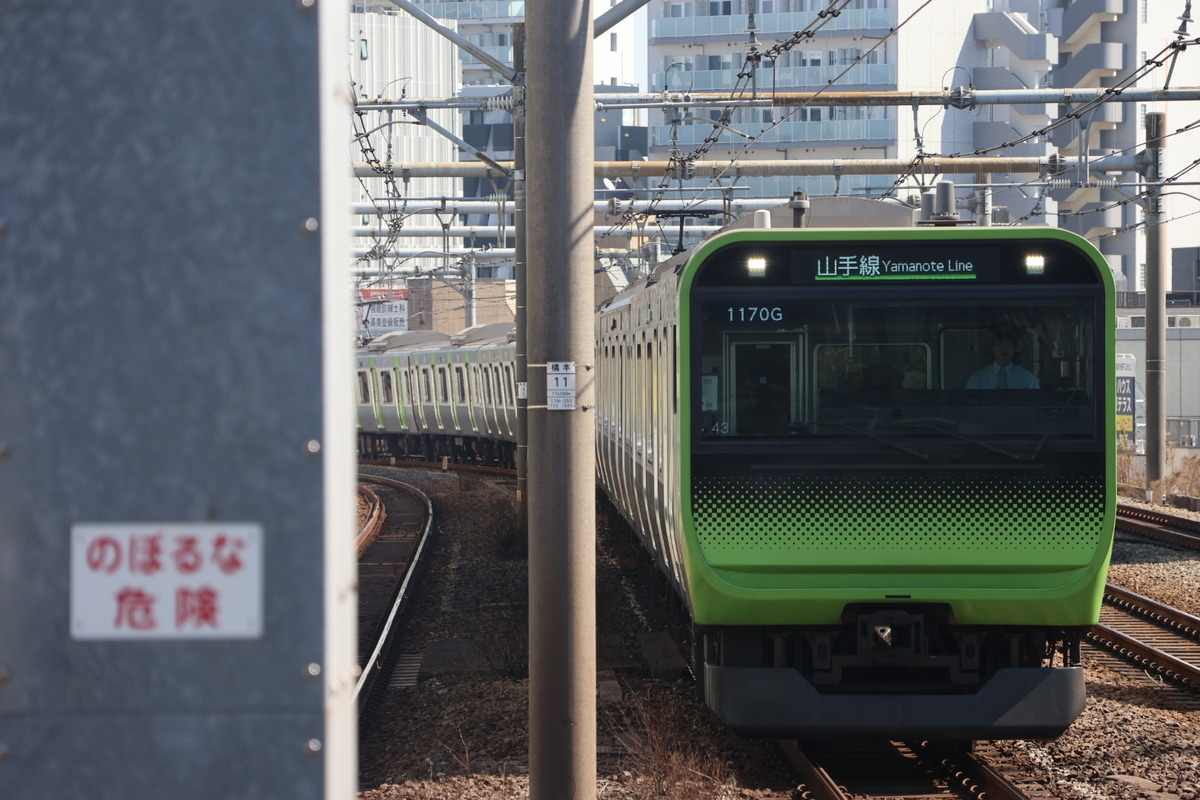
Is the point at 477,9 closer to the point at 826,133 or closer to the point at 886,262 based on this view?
the point at 826,133

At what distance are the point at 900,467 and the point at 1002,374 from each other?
26.2 inches

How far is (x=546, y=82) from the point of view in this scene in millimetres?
5562

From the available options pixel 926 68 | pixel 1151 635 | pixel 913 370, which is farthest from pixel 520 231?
pixel 926 68

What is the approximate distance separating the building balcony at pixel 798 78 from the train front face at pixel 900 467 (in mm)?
47401

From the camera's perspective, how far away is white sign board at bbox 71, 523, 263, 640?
81.0 inches

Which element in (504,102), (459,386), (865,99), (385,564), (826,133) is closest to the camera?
(504,102)

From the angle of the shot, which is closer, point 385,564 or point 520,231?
point 520,231

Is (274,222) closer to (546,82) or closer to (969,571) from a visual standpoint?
(546,82)

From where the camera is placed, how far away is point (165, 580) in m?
2.06

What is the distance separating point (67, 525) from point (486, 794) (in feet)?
16.2

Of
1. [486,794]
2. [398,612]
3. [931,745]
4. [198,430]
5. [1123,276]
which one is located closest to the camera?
[198,430]

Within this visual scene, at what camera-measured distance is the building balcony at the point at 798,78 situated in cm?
5406

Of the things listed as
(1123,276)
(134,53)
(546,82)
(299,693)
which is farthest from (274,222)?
(1123,276)

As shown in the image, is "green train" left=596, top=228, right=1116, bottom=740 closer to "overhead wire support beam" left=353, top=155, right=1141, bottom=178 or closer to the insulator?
the insulator
